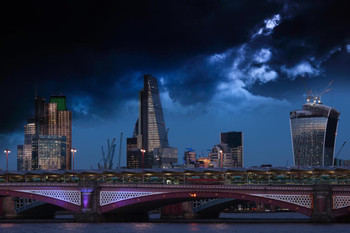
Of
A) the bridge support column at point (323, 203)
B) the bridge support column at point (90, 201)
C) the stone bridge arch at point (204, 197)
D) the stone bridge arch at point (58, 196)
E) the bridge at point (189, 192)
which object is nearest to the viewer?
the bridge support column at point (323, 203)

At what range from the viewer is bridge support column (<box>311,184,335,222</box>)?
10481cm

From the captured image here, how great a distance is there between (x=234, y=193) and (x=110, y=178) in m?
42.2

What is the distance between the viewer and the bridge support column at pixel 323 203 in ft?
344

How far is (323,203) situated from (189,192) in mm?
24662

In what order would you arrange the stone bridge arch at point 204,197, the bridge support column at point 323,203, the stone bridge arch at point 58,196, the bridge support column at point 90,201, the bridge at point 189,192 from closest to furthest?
the bridge support column at point 323,203 < the bridge at point 189,192 < the stone bridge arch at point 204,197 < the bridge support column at point 90,201 < the stone bridge arch at point 58,196

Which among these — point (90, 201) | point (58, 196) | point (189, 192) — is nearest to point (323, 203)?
point (189, 192)

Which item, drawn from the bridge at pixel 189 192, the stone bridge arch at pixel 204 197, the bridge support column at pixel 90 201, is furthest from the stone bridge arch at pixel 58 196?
the stone bridge arch at pixel 204 197

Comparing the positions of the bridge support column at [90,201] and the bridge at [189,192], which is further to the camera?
the bridge support column at [90,201]

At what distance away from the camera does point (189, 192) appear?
376 feet

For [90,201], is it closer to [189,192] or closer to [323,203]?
[189,192]

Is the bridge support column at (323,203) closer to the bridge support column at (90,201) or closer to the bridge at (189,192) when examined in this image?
the bridge at (189,192)

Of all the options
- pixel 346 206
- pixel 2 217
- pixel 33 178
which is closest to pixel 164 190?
pixel 346 206

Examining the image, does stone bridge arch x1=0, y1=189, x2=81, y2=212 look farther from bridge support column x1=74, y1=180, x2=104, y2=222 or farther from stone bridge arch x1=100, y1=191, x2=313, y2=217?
stone bridge arch x1=100, y1=191, x2=313, y2=217

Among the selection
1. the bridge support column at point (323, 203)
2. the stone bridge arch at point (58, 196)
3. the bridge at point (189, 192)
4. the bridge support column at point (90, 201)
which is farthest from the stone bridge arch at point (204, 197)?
the stone bridge arch at point (58, 196)
